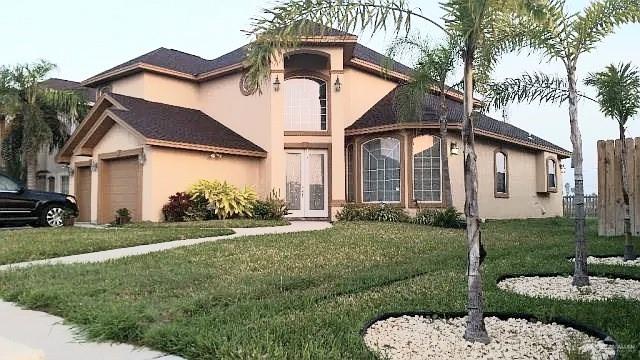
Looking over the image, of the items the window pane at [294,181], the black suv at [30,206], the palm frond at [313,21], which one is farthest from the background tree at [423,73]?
the black suv at [30,206]

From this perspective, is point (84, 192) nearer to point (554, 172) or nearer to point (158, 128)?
point (158, 128)

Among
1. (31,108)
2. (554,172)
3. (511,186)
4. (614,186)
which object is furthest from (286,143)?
(554,172)

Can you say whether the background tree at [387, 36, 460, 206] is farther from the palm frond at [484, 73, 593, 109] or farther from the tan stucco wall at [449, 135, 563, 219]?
the palm frond at [484, 73, 593, 109]

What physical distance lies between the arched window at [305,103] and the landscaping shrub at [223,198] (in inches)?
127

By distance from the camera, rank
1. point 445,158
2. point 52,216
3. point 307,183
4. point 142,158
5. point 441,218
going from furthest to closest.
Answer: point 307,183 → point 445,158 → point 142,158 → point 441,218 → point 52,216

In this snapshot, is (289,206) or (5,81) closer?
(289,206)

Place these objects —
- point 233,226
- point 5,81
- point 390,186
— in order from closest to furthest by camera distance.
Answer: point 233,226, point 390,186, point 5,81

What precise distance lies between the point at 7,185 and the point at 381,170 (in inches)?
439

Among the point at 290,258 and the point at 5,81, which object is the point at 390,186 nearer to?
the point at 290,258

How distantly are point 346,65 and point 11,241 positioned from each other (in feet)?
39.4

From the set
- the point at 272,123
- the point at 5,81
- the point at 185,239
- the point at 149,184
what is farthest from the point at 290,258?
the point at 5,81

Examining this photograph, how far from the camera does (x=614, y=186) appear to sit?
446 inches

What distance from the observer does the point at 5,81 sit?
821 inches

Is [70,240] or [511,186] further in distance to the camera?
[511,186]
